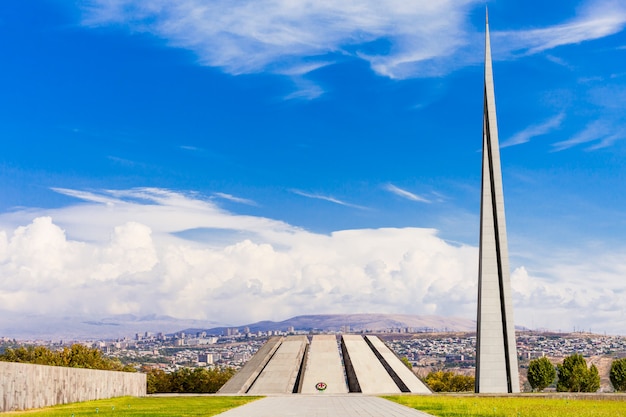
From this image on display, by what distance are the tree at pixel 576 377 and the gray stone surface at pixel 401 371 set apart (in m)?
12.6

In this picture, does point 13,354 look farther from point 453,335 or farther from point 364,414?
point 453,335

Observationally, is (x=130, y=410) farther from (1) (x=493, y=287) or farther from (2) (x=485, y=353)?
(1) (x=493, y=287)

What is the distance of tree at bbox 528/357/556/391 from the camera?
2009 inches

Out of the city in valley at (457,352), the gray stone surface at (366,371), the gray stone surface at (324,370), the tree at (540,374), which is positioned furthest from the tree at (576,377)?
the city in valley at (457,352)

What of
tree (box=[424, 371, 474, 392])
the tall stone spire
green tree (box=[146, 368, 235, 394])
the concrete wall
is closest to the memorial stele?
the tall stone spire

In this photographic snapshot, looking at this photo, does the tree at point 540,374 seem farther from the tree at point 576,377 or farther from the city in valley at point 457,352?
the city in valley at point 457,352

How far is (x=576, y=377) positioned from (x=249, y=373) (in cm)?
2517

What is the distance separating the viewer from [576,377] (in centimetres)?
5006

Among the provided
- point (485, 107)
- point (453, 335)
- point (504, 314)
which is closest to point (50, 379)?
point (504, 314)

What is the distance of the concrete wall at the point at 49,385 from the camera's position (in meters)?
23.4

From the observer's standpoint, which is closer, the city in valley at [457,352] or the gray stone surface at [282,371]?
the gray stone surface at [282,371]

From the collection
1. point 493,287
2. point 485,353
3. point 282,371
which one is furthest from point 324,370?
point 493,287

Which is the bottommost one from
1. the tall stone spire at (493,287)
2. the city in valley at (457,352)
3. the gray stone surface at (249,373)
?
the city in valley at (457,352)

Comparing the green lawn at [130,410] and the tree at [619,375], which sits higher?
the green lawn at [130,410]
